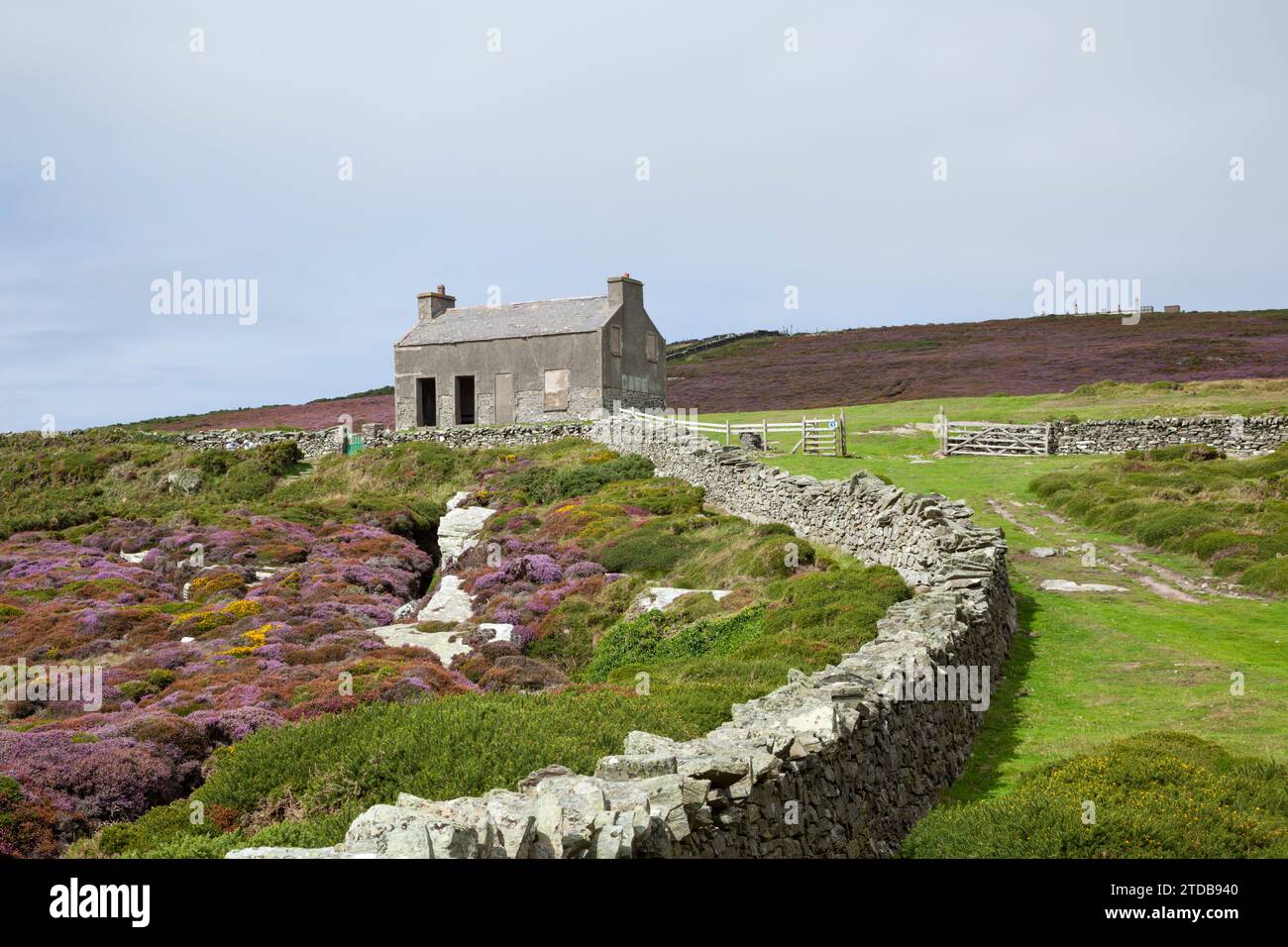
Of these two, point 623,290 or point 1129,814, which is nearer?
point 1129,814

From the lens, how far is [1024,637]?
19000 millimetres

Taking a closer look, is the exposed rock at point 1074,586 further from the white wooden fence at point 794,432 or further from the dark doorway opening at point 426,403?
the dark doorway opening at point 426,403

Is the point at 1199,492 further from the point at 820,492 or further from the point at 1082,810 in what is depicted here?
the point at 1082,810

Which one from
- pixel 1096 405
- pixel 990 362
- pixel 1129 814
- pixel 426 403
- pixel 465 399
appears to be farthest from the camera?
pixel 990 362

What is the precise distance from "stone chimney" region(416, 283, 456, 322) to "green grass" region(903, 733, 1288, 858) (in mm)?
54234

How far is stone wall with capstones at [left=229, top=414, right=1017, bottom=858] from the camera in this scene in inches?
245

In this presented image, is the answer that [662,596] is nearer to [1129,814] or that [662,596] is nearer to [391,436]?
[1129,814]

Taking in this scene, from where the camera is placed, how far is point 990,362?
74.9 m

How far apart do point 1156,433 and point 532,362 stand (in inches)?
1179

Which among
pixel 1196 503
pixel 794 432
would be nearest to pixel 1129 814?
pixel 1196 503

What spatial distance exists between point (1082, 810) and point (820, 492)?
60.8 ft

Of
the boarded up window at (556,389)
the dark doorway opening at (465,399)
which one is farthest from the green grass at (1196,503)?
the dark doorway opening at (465,399)
